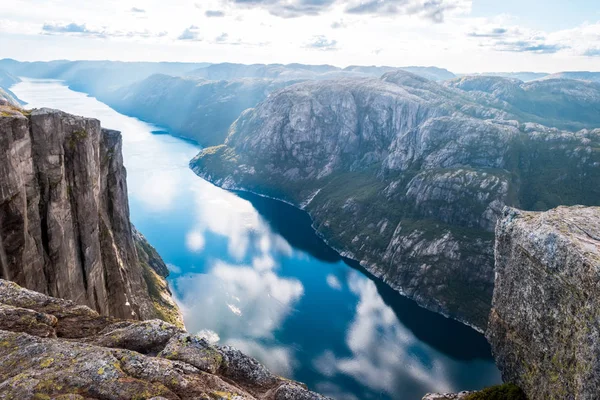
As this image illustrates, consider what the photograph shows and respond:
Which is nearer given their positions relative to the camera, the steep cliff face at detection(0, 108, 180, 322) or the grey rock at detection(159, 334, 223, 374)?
the grey rock at detection(159, 334, 223, 374)

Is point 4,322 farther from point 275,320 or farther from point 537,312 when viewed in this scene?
point 275,320

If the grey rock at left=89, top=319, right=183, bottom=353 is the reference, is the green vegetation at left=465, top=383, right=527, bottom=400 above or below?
below

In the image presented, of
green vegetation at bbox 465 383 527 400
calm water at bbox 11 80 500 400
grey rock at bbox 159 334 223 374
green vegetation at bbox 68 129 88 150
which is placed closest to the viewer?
grey rock at bbox 159 334 223 374

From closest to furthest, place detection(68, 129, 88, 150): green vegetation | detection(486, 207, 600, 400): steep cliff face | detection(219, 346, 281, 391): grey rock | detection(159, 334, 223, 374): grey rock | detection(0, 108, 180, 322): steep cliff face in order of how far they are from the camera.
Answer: detection(159, 334, 223, 374): grey rock, detection(219, 346, 281, 391): grey rock, detection(486, 207, 600, 400): steep cliff face, detection(0, 108, 180, 322): steep cliff face, detection(68, 129, 88, 150): green vegetation

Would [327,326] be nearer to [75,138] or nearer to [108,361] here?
[75,138]

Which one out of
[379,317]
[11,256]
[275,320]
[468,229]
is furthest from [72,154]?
[468,229]

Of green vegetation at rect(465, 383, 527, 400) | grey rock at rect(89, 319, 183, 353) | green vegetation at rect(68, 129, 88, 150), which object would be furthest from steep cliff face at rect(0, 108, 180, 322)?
green vegetation at rect(465, 383, 527, 400)

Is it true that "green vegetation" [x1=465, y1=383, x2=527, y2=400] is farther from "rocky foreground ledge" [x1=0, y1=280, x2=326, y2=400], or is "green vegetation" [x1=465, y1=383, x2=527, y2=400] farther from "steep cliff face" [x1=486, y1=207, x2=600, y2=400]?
"rocky foreground ledge" [x1=0, y1=280, x2=326, y2=400]
